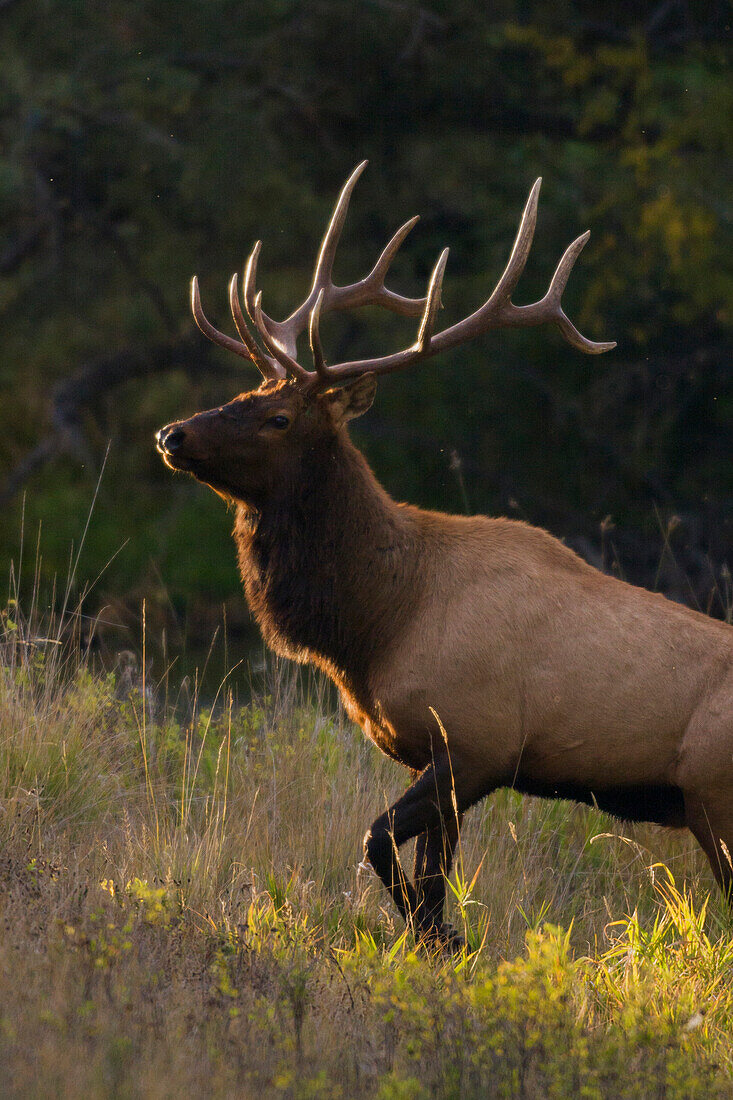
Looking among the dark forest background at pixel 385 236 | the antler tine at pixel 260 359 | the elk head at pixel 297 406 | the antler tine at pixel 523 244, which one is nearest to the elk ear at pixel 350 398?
the elk head at pixel 297 406

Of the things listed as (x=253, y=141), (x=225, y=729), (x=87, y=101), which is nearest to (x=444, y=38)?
(x=253, y=141)

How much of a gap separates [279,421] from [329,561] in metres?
0.50

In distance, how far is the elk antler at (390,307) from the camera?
15.3 ft

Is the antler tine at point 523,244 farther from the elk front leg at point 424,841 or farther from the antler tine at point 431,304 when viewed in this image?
the elk front leg at point 424,841

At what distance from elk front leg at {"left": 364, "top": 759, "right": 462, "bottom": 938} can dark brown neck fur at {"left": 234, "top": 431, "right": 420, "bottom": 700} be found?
1.53 ft

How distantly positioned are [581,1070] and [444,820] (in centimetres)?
136

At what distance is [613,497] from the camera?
40.0 feet

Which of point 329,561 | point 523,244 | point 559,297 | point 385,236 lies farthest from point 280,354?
point 385,236

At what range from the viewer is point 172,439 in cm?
454

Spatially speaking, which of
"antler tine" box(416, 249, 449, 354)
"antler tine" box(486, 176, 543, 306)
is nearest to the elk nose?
"antler tine" box(416, 249, 449, 354)

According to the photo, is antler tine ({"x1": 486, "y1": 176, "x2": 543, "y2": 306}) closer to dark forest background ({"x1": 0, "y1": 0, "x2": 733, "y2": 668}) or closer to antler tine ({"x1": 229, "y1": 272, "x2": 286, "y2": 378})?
antler tine ({"x1": 229, "y1": 272, "x2": 286, "y2": 378})

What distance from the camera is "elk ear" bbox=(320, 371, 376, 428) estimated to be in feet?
15.5

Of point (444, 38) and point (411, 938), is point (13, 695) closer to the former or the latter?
point (411, 938)

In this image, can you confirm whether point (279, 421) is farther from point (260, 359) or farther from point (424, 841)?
point (424, 841)
